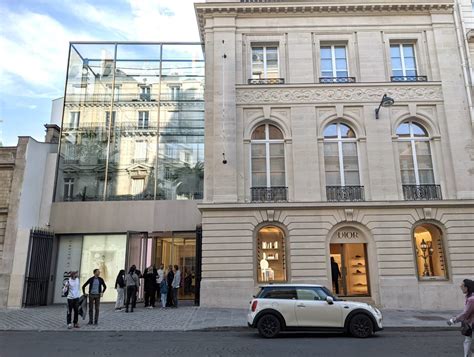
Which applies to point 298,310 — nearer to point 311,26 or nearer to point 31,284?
point 31,284

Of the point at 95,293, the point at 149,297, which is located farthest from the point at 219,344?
the point at 149,297

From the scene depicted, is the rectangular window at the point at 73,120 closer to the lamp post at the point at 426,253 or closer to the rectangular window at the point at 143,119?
the rectangular window at the point at 143,119

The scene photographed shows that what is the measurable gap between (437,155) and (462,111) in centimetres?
252

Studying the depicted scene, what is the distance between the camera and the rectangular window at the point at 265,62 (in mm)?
19406

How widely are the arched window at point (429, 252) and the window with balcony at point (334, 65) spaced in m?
8.16

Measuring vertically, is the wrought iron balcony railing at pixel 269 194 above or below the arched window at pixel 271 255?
above

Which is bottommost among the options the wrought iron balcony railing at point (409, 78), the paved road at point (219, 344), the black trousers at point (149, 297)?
the paved road at point (219, 344)

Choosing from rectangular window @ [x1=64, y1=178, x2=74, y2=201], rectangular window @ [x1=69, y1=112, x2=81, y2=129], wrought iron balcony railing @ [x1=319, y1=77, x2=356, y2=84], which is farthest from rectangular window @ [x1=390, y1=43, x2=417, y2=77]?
rectangular window @ [x1=64, y1=178, x2=74, y2=201]

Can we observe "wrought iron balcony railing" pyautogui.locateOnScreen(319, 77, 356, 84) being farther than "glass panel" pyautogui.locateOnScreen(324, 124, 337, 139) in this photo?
Yes

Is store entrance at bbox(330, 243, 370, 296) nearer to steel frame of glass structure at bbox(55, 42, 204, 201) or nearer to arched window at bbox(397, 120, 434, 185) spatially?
arched window at bbox(397, 120, 434, 185)

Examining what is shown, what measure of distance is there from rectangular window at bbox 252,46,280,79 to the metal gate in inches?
522

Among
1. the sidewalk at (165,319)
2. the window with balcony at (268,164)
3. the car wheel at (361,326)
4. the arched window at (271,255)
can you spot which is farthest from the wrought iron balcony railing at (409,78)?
the car wheel at (361,326)

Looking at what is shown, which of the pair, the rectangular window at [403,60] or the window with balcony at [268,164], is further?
the rectangular window at [403,60]

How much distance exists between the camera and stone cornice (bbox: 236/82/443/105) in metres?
18.6
